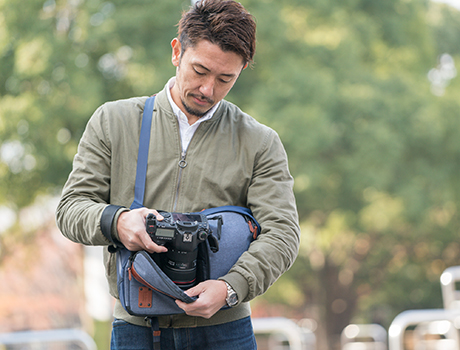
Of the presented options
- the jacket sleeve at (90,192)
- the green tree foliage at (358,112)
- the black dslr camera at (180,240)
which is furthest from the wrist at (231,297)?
the green tree foliage at (358,112)

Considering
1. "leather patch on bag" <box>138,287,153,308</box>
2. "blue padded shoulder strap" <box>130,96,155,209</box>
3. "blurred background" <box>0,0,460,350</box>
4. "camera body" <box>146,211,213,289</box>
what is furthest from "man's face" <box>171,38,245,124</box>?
"blurred background" <box>0,0,460,350</box>

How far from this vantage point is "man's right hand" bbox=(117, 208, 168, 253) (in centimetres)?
178

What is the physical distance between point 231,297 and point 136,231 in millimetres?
377

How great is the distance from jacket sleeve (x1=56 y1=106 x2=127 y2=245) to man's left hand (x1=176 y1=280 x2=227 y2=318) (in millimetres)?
301

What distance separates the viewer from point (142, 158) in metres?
2.03

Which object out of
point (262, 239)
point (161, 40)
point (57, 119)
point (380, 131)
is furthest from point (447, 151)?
point (262, 239)

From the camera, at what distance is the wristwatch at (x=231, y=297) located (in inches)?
73.7

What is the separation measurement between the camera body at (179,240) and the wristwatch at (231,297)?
13 centimetres

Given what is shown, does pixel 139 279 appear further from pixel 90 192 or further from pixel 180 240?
pixel 90 192

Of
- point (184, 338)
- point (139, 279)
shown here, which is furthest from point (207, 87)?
point (184, 338)

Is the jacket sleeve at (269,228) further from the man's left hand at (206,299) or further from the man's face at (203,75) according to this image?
the man's face at (203,75)

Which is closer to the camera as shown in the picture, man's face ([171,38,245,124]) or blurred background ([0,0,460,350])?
man's face ([171,38,245,124])

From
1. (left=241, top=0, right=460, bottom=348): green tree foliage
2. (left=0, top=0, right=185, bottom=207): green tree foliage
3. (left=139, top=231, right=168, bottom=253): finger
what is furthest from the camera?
(left=241, top=0, right=460, bottom=348): green tree foliage

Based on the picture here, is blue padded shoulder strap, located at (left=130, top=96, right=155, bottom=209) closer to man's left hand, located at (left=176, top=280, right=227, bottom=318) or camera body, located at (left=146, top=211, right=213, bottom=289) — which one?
camera body, located at (left=146, top=211, right=213, bottom=289)
